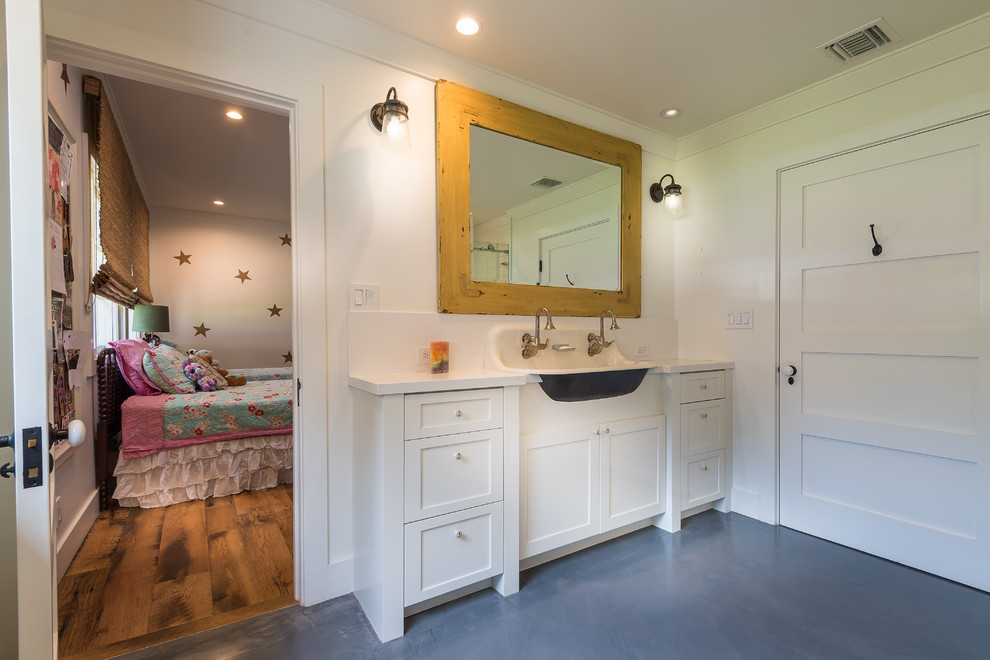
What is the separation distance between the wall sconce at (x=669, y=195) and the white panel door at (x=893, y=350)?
56cm

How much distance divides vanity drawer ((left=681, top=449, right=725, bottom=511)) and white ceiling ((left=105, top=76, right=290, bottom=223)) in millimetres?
3328

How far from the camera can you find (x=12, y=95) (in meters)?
0.80

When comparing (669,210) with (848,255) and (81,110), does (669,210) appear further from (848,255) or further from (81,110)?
(81,110)

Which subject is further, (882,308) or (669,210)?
(669,210)

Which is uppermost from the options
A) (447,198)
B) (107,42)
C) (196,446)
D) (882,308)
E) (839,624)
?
(107,42)

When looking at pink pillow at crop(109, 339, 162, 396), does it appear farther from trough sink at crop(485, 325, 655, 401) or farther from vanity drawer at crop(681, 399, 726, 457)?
vanity drawer at crop(681, 399, 726, 457)

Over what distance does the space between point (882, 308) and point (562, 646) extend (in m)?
2.07

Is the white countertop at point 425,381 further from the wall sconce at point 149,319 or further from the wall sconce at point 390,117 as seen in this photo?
the wall sconce at point 149,319

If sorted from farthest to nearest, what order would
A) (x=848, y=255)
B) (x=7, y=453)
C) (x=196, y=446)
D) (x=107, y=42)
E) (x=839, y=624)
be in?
1. (x=196, y=446)
2. (x=848, y=255)
3. (x=839, y=624)
4. (x=107, y=42)
5. (x=7, y=453)

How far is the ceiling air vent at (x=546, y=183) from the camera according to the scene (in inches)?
93.2

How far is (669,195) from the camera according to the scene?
2754 millimetres

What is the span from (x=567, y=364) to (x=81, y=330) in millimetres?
2482

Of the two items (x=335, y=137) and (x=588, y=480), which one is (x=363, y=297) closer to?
(x=335, y=137)

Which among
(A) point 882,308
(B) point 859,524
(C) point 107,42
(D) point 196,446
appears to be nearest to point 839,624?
(B) point 859,524
